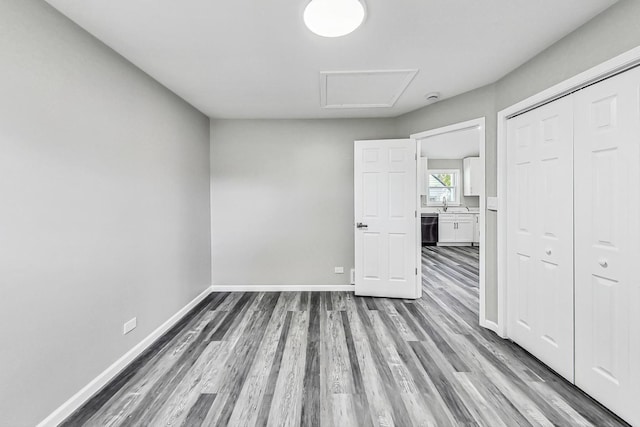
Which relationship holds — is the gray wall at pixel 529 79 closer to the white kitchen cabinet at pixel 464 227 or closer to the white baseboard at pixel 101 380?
the white baseboard at pixel 101 380

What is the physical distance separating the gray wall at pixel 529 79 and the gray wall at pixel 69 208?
3.02m

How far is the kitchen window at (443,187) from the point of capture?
763cm

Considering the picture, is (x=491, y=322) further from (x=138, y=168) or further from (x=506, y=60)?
(x=138, y=168)

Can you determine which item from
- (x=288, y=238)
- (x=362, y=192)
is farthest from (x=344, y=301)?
(x=362, y=192)

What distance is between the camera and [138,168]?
7.50 ft

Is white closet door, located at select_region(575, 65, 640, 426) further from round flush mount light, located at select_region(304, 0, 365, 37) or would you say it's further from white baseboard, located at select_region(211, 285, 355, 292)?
white baseboard, located at select_region(211, 285, 355, 292)

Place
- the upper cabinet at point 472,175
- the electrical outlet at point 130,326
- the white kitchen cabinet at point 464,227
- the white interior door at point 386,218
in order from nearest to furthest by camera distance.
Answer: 1. the electrical outlet at point 130,326
2. the white interior door at point 386,218
3. the white kitchen cabinet at point 464,227
4. the upper cabinet at point 472,175

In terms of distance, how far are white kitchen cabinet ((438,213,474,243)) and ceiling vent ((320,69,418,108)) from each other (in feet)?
16.1

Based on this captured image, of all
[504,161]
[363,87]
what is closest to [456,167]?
[504,161]

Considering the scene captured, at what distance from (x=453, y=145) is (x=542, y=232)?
15.0ft

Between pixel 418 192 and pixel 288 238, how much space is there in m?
1.85

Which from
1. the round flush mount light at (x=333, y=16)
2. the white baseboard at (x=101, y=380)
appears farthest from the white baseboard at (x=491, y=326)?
the white baseboard at (x=101, y=380)

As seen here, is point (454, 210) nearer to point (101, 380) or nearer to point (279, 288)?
point (279, 288)

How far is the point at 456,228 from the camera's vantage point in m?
7.16
